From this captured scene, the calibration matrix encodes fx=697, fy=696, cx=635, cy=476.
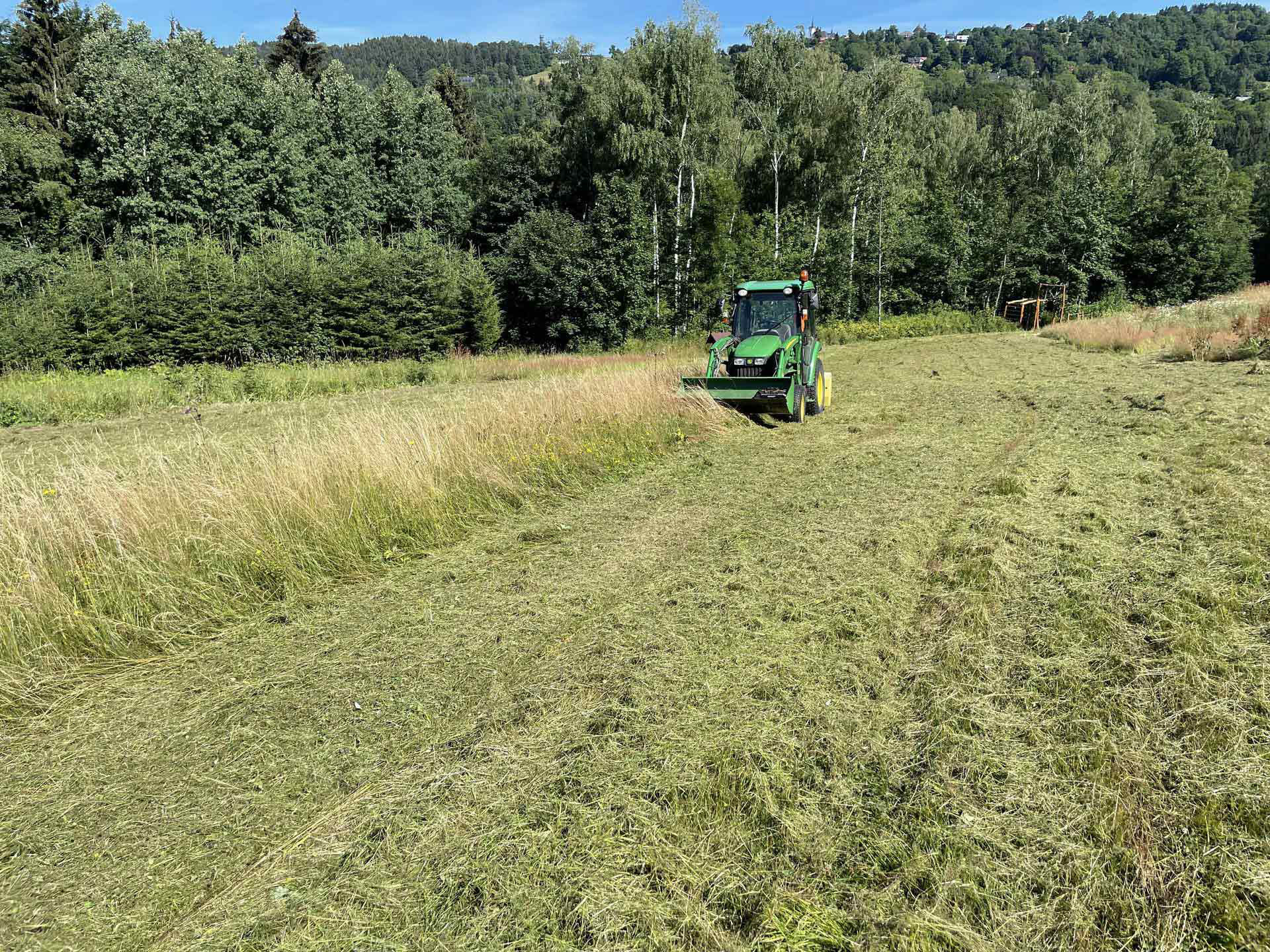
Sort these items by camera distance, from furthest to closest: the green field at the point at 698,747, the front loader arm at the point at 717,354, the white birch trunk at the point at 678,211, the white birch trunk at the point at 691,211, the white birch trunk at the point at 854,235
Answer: the white birch trunk at the point at 854,235, the white birch trunk at the point at 691,211, the white birch trunk at the point at 678,211, the front loader arm at the point at 717,354, the green field at the point at 698,747

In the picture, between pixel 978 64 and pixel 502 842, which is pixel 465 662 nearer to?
pixel 502 842

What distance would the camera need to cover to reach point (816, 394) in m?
11.4

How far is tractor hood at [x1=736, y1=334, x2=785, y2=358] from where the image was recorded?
10383 millimetres

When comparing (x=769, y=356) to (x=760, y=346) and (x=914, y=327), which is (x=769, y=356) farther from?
(x=914, y=327)

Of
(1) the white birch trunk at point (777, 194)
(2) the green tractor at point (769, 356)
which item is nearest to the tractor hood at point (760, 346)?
(2) the green tractor at point (769, 356)

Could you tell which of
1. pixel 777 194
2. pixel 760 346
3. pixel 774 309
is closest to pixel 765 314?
pixel 774 309

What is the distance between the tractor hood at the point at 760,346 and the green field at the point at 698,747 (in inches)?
192

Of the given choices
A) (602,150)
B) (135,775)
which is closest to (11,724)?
(135,775)

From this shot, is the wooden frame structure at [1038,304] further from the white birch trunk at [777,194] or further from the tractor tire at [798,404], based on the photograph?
the tractor tire at [798,404]

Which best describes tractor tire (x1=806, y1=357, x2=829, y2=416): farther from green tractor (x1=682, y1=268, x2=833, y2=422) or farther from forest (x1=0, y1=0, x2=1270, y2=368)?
forest (x1=0, y1=0, x2=1270, y2=368)

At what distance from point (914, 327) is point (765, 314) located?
20127mm

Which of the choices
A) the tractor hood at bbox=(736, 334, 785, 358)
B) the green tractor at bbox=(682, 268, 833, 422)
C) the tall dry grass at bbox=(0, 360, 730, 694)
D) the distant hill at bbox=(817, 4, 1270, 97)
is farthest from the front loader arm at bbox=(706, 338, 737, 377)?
the distant hill at bbox=(817, 4, 1270, 97)

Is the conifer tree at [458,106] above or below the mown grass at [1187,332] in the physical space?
above

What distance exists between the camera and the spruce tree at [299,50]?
38938mm
